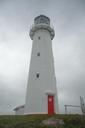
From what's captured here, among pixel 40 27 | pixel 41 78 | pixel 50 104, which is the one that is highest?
pixel 40 27

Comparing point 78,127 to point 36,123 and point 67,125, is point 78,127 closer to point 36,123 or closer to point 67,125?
point 67,125

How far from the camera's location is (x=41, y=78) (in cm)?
1686

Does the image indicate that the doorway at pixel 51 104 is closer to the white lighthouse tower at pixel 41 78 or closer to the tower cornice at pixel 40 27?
the white lighthouse tower at pixel 41 78

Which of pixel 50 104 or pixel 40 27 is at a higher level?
pixel 40 27

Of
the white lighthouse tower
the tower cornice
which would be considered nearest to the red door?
the white lighthouse tower

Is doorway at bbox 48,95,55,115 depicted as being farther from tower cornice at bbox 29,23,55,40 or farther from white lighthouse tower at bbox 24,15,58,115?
tower cornice at bbox 29,23,55,40

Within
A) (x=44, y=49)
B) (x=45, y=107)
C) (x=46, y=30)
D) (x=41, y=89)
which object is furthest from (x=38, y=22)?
(x=45, y=107)

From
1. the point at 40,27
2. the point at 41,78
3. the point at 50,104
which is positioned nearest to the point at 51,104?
the point at 50,104

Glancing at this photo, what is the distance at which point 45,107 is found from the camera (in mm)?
15625

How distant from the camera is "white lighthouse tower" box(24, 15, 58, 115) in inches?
623

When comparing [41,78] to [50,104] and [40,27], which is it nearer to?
[50,104]

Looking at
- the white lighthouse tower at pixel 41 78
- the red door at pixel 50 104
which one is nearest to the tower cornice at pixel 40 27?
the white lighthouse tower at pixel 41 78

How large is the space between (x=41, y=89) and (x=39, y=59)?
3.45 m

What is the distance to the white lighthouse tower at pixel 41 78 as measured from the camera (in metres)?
15.8
